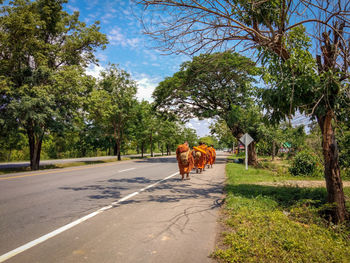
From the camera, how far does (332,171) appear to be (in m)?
4.98

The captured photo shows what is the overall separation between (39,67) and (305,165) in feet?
61.5

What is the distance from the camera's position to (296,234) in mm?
3775

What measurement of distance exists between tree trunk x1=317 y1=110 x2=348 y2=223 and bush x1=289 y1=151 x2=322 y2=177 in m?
8.79

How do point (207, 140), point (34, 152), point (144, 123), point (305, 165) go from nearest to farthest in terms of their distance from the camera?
point (305, 165) → point (34, 152) → point (144, 123) → point (207, 140)

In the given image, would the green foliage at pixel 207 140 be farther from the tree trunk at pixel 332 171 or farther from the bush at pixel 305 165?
the tree trunk at pixel 332 171

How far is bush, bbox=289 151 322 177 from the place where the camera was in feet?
42.2

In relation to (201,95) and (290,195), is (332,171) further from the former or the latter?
(201,95)

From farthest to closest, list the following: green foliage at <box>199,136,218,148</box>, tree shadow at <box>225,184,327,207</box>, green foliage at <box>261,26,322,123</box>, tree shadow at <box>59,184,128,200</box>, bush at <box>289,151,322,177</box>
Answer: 1. green foliage at <box>199,136,218,148</box>
2. bush at <box>289,151,322,177</box>
3. tree shadow at <box>59,184,128,200</box>
4. tree shadow at <box>225,184,327,207</box>
5. green foliage at <box>261,26,322,123</box>

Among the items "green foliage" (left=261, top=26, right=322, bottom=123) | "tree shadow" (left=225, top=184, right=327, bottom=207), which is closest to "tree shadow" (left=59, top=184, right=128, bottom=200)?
"tree shadow" (left=225, top=184, right=327, bottom=207)

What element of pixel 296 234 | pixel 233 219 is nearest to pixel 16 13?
pixel 233 219

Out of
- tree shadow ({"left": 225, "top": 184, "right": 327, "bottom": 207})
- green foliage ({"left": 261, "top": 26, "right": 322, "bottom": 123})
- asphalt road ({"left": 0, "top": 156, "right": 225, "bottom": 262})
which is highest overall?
green foliage ({"left": 261, "top": 26, "right": 322, "bottom": 123})

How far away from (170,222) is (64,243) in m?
1.95

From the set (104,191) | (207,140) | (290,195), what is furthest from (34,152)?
(207,140)

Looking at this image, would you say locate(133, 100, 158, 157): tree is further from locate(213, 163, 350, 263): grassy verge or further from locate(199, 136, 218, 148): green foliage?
locate(213, 163, 350, 263): grassy verge
